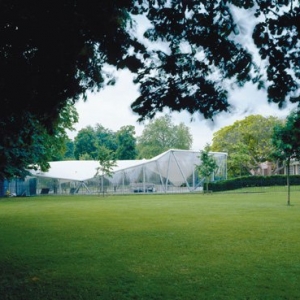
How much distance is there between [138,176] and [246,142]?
18.5 m

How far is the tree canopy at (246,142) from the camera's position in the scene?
52250 millimetres

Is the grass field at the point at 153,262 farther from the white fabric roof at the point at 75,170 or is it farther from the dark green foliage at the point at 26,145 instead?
the white fabric roof at the point at 75,170

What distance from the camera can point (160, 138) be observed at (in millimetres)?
78188

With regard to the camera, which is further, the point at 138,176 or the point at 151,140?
the point at 151,140

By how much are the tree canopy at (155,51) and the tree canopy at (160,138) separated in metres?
69.9

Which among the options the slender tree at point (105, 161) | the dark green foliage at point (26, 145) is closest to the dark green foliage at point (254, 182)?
the slender tree at point (105, 161)

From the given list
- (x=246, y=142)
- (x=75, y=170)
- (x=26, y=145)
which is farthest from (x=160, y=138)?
(x=26, y=145)

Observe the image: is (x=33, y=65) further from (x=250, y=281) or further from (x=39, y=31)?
(x=250, y=281)

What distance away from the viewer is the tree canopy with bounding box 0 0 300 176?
17.4ft

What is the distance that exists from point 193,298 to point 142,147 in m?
72.8

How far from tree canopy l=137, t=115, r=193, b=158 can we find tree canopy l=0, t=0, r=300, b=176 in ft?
229

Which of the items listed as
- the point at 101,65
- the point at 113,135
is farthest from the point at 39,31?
the point at 113,135

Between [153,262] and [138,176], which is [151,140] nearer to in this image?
[138,176]

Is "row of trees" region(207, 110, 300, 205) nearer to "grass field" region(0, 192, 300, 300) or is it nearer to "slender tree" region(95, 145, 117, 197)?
"slender tree" region(95, 145, 117, 197)
